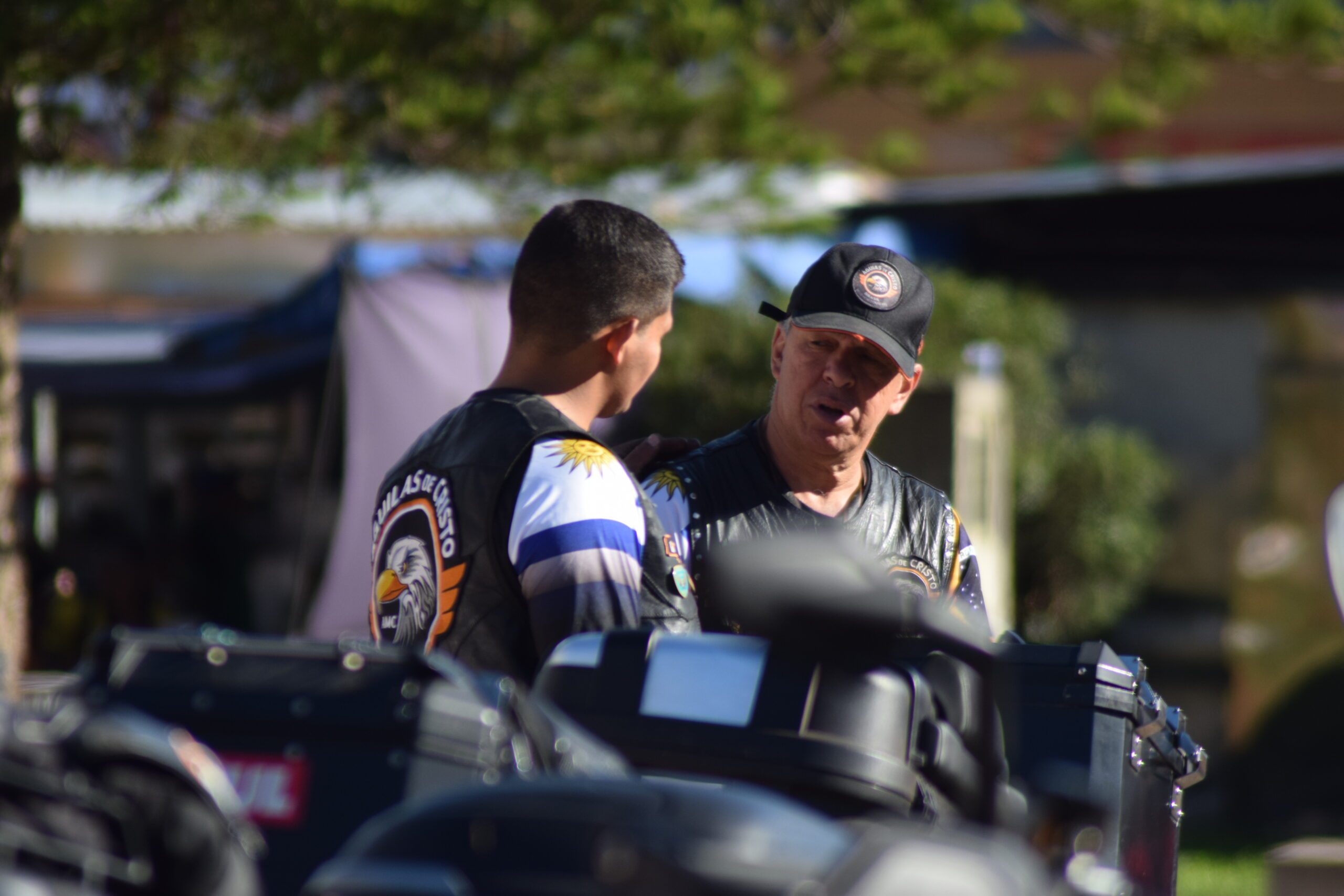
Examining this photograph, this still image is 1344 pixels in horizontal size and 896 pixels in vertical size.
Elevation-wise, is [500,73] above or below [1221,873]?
above

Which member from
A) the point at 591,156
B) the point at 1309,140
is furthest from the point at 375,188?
the point at 1309,140

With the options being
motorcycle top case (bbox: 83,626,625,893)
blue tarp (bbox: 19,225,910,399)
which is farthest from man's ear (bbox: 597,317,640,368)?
blue tarp (bbox: 19,225,910,399)

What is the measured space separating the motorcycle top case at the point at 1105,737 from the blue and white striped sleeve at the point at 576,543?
521 millimetres

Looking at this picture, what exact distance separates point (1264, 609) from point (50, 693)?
33.6 ft

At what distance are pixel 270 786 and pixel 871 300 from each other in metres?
1.89

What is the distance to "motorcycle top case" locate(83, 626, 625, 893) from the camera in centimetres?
129

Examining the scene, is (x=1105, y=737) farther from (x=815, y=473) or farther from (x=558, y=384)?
(x=815, y=473)

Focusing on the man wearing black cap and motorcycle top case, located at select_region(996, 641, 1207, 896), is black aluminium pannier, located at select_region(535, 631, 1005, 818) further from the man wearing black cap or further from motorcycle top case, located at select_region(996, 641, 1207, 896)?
the man wearing black cap

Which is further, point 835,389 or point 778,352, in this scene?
point 778,352

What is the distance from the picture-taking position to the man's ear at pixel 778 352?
326cm

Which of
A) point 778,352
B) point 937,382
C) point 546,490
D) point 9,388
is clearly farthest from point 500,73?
point 546,490

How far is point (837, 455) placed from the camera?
3.14 meters

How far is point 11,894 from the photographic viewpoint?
934 millimetres

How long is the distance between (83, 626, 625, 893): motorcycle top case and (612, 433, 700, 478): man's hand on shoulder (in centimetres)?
188
